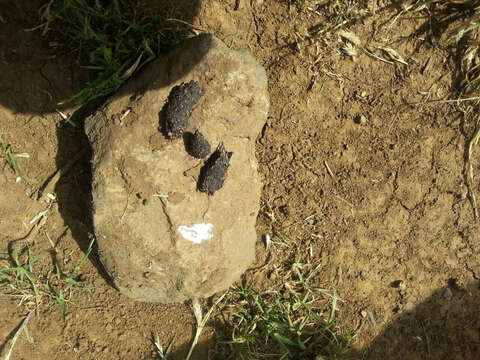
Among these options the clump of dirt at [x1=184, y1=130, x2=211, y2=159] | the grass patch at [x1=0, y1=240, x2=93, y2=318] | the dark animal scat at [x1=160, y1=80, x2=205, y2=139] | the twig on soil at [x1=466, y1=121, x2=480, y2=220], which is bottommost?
the grass patch at [x1=0, y1=240, x2=93, y2=318]

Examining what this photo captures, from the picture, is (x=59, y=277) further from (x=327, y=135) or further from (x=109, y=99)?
(x=327, y=135)

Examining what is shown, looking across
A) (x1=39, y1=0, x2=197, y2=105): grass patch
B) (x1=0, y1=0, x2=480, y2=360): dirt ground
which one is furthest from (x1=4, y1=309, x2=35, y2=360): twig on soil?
(x1=39, y1=0, x2=197, y2=105): grass patch

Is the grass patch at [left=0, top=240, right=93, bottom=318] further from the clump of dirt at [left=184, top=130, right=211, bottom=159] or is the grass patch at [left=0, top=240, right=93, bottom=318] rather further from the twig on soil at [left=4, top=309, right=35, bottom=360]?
the clump of dirt at [left=184, top=130, right=211, bottom=159]

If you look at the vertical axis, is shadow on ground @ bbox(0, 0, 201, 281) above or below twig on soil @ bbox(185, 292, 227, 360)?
above

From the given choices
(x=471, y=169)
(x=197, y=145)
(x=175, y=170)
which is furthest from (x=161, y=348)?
(x=471, y=169)

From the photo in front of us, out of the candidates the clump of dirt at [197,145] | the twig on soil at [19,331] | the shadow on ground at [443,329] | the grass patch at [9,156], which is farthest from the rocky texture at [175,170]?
the shadow on ground at [443,329]

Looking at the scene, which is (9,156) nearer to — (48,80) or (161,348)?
(48,80)

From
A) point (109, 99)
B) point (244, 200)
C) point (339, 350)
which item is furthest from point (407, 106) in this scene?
point (109, 99)

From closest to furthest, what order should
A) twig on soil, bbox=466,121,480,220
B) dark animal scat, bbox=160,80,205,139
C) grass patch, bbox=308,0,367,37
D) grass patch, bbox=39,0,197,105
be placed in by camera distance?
1. dark animal scat, bbox=160,80,205,139
2. grass patch, bbox=39,0,197,105
3. grass patch, bbox=308,0,367,37
4. twig on soil, bbox=466,121,480,220
